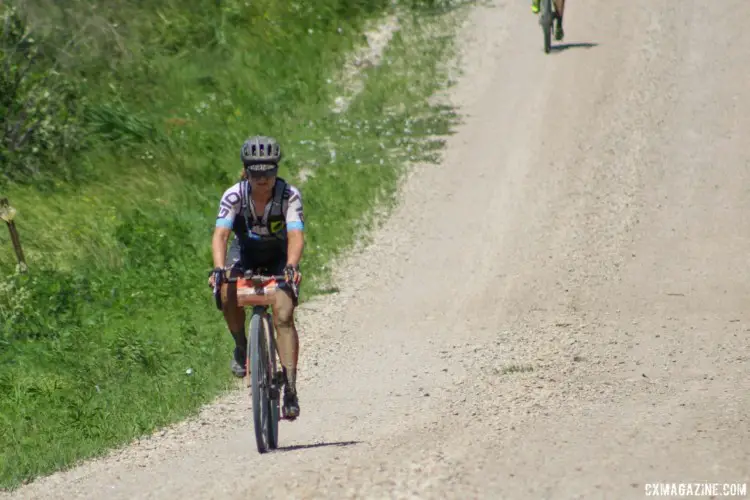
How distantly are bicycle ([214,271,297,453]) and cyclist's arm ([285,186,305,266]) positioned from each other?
21 cm

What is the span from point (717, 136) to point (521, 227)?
16.5ft

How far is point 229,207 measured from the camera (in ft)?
27.2

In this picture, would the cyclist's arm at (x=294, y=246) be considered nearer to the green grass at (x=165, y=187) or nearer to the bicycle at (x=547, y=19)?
the green grass at (x=165, y=187)

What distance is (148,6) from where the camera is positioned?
23.7 meters

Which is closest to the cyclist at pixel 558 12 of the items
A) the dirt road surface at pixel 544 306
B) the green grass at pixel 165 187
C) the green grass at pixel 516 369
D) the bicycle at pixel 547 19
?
the bicycle at pixel 547 19

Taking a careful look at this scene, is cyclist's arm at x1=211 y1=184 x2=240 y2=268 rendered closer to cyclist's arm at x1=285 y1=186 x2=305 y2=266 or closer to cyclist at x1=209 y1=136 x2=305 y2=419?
cyclist at x1=209 y1=136 x2=305 y2=419

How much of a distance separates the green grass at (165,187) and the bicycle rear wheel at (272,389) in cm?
210

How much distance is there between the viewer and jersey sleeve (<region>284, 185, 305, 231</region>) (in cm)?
825

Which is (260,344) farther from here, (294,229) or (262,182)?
(262,182)

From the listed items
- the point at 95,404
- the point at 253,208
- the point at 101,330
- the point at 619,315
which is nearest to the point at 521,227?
the point at 619,315

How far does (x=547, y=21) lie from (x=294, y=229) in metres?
15.7

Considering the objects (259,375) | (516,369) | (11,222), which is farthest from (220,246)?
(11,222)

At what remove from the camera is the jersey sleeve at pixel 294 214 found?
8250mm

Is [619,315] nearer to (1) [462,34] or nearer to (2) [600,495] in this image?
(2) [600,495]
